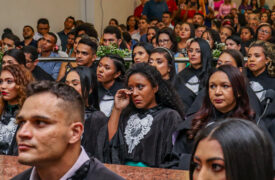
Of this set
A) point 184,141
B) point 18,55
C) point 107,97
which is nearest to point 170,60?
point 107,97

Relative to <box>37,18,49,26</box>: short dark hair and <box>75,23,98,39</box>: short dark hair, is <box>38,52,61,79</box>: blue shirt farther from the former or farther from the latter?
<box>37,18,49,26</box>: short dark hair

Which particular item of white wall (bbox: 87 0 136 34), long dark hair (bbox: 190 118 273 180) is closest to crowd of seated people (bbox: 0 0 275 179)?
long dark hair (bbox: 190 118 273 180)

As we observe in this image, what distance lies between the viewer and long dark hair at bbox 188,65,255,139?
3574 millimetres

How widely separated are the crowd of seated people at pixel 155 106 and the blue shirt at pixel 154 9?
2.80 meters

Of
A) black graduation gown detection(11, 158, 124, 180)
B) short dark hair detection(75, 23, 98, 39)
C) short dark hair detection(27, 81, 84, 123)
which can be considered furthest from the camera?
short dark hair detection(75, 23, 98, 39)

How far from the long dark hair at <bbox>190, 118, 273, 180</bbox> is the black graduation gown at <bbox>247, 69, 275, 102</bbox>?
372cm

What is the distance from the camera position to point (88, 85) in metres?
4.56

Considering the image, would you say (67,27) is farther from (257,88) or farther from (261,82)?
(257,88)

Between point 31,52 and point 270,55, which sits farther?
point 31,52

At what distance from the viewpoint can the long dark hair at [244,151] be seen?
1581mm

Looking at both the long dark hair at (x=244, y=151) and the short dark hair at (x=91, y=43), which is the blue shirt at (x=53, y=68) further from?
the long dark hair at (x=244, y=151)

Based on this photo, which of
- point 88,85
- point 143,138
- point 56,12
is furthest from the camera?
point 56,12

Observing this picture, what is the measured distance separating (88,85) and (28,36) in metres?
5.18

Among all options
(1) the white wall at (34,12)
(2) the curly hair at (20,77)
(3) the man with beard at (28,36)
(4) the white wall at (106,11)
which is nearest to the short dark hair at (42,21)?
(3) the man with beard at (28,36)
